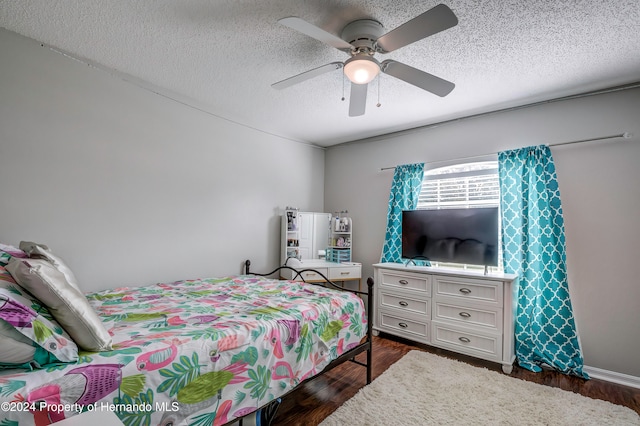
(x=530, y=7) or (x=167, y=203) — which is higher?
(x=530, y=7)

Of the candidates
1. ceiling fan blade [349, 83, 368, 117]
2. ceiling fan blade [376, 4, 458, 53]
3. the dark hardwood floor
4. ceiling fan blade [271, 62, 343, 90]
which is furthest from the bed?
ceiling fan blade [376, 4, 458, 53]

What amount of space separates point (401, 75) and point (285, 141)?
8.87 feet

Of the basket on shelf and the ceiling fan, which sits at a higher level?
the ceiling fan

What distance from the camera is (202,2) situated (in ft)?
6.36

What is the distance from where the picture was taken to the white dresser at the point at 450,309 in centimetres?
303

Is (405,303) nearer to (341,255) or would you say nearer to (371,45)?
(341,255)

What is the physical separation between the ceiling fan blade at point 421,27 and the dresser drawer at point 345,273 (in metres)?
2.93

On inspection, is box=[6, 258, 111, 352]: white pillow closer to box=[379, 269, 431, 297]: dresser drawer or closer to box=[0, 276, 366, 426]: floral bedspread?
box=[0, 276, 366, 426]: floral bedspread

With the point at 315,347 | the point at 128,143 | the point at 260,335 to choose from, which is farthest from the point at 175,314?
the point at 128,143

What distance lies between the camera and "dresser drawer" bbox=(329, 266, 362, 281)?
13.9 feet

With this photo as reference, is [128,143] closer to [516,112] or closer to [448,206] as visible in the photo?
[448,206]

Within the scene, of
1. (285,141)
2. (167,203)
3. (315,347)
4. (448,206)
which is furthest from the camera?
(285,141)

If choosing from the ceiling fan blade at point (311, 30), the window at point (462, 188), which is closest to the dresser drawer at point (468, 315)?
the window at point (462, 188)

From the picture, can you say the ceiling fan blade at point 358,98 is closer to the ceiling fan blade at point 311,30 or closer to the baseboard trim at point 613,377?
the ceiling fan blade at point 311,30
